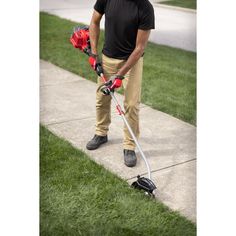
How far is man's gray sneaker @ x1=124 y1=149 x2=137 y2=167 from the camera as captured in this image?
459cm

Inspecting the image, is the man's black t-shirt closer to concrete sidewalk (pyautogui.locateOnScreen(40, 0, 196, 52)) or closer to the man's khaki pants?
the man's khaki pants

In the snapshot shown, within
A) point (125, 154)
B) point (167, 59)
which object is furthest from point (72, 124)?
point (167, 59)

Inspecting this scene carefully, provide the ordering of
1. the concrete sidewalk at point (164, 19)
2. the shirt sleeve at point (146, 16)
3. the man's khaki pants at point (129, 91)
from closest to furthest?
1. the shirt sleeve at point (146, 16)
2. the man's khaki pants at point (129, 91)
3. the concrete sidewalk at point (164, 19)

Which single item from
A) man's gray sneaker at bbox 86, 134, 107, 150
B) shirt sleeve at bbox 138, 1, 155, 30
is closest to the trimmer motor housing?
shirt sleeve at bbox 138, 1, 155, 30

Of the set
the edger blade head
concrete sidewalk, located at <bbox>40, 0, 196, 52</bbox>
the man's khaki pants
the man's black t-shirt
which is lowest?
concrete sidewalk, located at <bbox>40, 0, 196, 52</bbox>

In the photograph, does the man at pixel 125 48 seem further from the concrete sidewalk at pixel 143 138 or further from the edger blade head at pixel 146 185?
the edger blade head at pixel 146 185

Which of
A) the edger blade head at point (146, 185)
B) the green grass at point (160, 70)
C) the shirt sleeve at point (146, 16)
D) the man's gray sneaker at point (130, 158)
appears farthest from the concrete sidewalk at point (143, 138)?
the shirt sleeve at point (146, 16)

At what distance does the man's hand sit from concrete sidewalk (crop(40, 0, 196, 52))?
11.0 feet

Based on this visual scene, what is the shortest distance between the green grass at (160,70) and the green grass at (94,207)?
190cm

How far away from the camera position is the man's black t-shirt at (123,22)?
13.5 feet
